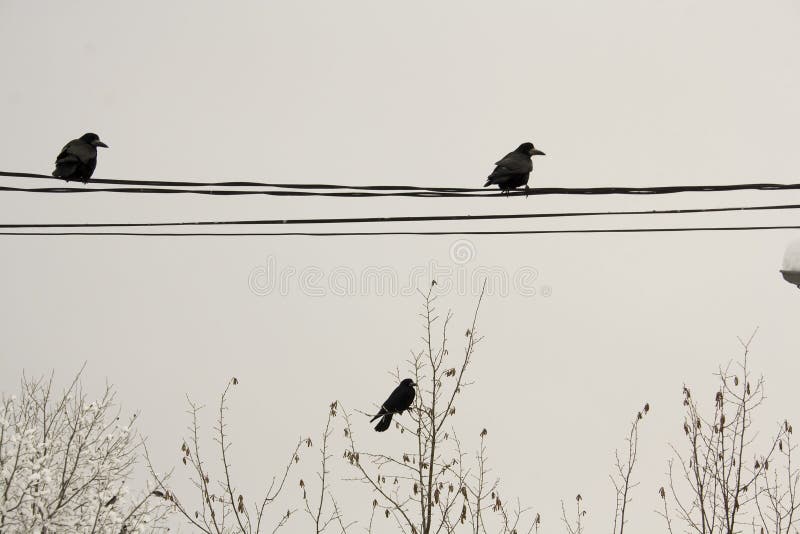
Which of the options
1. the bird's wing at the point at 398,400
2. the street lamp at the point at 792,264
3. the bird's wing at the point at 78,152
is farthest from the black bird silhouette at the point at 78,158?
the street lamp at the point at 792,264

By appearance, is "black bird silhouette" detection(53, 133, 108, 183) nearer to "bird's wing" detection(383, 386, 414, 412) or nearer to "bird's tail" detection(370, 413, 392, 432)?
"bird's wing" detection(383, 386, 414, 412)

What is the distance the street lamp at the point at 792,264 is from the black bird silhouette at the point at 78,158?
259 inches

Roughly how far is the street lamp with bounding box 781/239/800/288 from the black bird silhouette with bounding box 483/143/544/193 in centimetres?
406

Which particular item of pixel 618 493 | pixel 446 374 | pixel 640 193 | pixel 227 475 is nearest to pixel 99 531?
pixel 227 475

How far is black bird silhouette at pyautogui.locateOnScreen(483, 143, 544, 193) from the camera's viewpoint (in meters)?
9.56

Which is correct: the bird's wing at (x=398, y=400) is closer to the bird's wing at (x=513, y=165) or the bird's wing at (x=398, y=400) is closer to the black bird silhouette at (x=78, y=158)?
the bird's wing at (x=513, y=165)

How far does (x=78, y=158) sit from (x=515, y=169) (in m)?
4.76

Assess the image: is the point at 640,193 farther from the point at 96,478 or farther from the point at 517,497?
the point at 96,478

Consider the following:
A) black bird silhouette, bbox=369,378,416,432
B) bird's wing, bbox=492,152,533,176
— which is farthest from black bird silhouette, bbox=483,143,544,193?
black bird silhouette, bbox=369,378,416,432

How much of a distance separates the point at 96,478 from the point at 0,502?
6.11 ft

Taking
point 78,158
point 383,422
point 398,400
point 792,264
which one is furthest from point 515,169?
point 78,158

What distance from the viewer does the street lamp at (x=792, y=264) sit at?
5.39 metres

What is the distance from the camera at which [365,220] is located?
6.20 meters

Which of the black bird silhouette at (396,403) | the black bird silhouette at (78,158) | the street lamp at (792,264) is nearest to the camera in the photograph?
the street lamp at (792,264)
